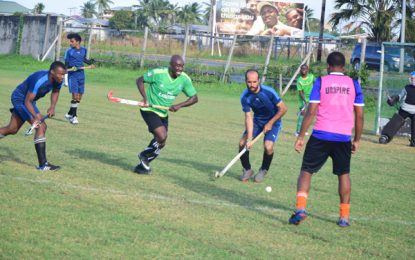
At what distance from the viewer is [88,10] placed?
454ft

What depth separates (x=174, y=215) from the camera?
8312 millimetres

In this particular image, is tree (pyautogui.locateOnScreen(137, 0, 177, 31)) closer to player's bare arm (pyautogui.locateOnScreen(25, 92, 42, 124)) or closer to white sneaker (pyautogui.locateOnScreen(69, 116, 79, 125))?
white sneaker (pyautogui.locateOnScreen(69, 116, 79, 125))

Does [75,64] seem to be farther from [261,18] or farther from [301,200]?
[261,18]

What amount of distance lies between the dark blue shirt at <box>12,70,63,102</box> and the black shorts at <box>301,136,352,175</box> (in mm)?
4209

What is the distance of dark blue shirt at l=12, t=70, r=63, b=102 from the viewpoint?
10523mm

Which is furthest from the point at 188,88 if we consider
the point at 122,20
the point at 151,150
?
the point at 122,20

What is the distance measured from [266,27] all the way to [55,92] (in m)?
56.8

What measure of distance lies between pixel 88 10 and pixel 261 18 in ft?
255

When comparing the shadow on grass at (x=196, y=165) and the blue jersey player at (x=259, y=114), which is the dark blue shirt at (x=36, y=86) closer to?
the shadow on grass at (x=196, y=165)

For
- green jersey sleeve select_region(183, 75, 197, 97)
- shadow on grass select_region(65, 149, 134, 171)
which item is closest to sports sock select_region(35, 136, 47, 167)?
shadow on grass select_region(65, 149, 134, 171)

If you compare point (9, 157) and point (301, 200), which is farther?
point (9, 157)

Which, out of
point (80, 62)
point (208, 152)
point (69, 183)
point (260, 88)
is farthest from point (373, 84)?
point (69, 183)

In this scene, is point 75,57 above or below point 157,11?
below

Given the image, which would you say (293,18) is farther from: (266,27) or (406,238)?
(406,238)
